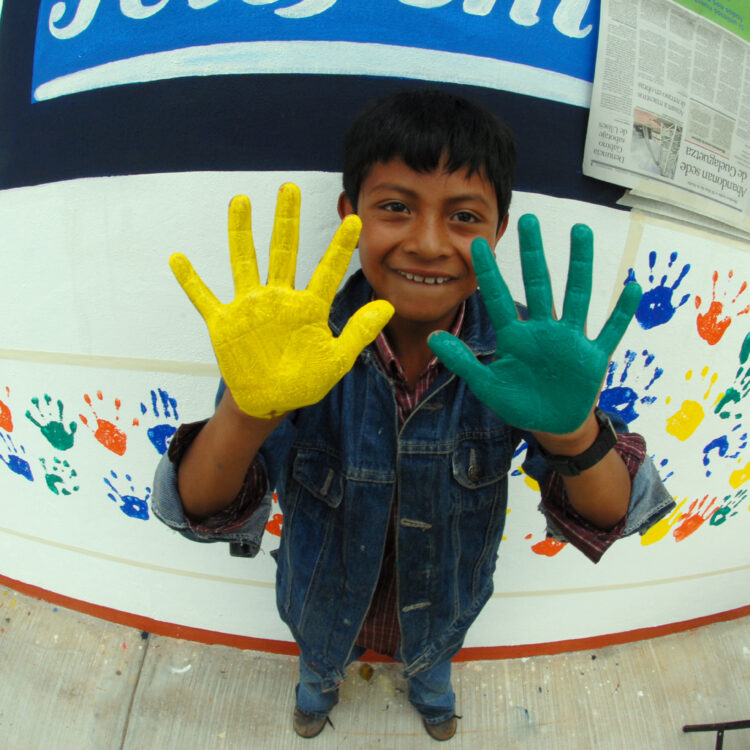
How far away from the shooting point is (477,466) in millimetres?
900

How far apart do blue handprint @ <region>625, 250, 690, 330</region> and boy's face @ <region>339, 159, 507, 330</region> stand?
64 cm

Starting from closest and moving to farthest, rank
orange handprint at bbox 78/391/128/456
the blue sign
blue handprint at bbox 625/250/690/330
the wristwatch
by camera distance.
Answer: the wristwatch < the blue sign < blue handprint at bbox 625/250/690/330 < orange handprint at bbox 78/391/128/456

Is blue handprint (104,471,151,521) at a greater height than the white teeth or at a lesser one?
lesser

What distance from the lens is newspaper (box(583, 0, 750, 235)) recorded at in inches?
41.3

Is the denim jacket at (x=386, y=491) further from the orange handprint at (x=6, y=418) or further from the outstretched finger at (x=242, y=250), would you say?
the orange handprint at (x=6, y=418)

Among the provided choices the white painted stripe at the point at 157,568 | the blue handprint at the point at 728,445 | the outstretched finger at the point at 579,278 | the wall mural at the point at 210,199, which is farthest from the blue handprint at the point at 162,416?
the blue handprint at the point at 728,445

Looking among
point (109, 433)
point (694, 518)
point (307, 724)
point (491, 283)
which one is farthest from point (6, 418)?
point (694, 518)

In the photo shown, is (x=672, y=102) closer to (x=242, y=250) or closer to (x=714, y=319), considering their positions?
(x=714, y=319)

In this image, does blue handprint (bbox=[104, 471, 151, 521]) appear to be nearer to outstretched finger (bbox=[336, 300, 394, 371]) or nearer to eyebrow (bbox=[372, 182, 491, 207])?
outstretched finger (bbox=[336, 300, 394, 371])

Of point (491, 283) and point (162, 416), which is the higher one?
point (491, 283)

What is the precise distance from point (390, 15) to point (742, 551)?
207 centimetres

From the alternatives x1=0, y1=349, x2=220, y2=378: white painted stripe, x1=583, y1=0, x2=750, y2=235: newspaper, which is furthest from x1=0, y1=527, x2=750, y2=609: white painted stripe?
x1=583, y1=0, x2=750, y2=235: newspaper

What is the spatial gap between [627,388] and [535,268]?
0.82 metres

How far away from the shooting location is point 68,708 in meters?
1.47
